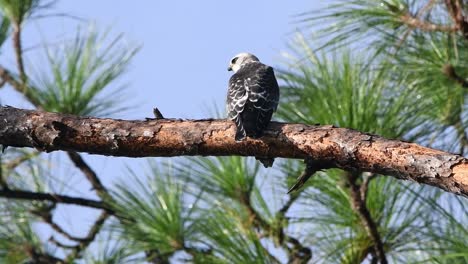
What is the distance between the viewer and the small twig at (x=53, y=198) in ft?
14.1

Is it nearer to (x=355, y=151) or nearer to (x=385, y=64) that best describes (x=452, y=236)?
(x=385, y=64)

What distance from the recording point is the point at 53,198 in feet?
14.1

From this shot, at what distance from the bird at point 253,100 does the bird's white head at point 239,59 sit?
0.72 metres

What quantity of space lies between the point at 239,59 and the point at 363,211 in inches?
65.6

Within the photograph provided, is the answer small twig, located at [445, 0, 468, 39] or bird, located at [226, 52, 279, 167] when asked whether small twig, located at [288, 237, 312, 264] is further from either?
small twig, located at [445, 0, 468, 39]

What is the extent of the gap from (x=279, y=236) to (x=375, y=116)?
607 mm

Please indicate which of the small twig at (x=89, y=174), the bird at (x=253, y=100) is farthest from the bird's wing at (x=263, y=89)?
the small twig at (x=89, y=174)

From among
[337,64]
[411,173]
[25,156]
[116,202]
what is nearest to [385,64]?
[337,64]

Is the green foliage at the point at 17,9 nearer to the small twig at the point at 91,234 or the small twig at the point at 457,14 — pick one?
the small twig at the point at 91,234

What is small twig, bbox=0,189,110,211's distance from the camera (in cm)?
429

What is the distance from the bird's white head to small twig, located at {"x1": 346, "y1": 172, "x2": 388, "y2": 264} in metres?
1.41

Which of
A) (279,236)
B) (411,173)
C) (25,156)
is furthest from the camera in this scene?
(25,156)

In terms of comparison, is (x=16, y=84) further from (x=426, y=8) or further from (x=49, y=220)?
(x=426, y=8)

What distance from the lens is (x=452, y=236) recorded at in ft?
11.1
